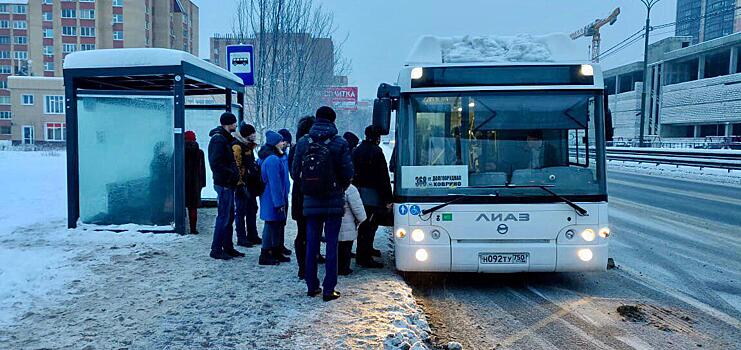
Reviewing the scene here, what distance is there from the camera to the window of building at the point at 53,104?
7750cm

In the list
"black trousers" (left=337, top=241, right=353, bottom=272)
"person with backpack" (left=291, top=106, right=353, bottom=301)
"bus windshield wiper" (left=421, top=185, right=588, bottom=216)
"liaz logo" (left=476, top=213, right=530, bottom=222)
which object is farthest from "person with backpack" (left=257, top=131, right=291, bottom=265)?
"liaz logo" (left=476, top=213, right=530, bottom=222)

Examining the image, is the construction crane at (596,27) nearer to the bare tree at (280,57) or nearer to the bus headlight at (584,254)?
the bare tree at (280,57)

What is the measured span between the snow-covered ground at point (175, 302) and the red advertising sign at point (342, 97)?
32.6 m

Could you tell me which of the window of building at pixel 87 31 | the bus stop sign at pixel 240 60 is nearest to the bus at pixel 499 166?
the bus stop sign at pixel 240 60

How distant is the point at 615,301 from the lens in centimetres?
634

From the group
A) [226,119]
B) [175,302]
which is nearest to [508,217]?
[175,302]

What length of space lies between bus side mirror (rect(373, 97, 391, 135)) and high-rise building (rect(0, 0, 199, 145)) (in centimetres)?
8380

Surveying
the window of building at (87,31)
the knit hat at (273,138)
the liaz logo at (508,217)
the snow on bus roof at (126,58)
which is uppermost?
the window of building at (87,31)

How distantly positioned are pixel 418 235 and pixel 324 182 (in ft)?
4.81

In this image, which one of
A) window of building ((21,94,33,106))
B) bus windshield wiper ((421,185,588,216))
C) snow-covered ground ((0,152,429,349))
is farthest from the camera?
window of building ((21,94,33,106))

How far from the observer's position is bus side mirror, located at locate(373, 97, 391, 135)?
6.55 meters

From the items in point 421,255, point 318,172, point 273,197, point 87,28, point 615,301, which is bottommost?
point 615,301

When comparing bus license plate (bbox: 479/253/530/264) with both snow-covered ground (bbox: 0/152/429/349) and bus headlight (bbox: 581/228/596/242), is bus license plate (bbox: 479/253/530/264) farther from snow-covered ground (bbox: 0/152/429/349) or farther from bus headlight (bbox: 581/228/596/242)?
snow-covered ground (bbox: 0/152/429/349)

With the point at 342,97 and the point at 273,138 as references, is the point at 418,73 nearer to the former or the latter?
the point at 273,138
